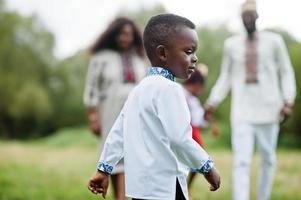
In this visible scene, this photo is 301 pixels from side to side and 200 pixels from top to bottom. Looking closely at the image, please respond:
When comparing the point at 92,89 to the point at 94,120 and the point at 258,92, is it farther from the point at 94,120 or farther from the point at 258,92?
the point at 258,92

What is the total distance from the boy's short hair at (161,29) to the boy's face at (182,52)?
0.03 meters

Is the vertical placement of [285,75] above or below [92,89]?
above

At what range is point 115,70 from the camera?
677cm

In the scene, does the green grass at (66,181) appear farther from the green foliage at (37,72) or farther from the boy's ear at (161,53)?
the green foliage at (37,72)

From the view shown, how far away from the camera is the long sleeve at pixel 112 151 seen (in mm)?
3461

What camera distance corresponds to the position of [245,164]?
6.20 meters

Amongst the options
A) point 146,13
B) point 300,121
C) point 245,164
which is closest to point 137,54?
point 245,164

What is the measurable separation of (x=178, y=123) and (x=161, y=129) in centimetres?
12

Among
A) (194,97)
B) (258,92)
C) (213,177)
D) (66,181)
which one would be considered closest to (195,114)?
(194,97)

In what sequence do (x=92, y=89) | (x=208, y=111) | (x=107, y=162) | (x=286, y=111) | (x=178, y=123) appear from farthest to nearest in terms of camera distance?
(x=92, y=89) → (x=208, y=111) → (x=286, y=111) → (x=107, y=162) → (x=178, y=123)

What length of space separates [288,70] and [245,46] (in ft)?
1.59

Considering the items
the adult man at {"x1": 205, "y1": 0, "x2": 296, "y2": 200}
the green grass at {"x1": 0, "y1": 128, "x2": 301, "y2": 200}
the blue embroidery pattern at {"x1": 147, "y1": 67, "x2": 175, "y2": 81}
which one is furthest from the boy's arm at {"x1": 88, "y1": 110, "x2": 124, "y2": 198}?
the green grass at {"x1": 0, "y1": 128, "x2": 301, "y2": 200}

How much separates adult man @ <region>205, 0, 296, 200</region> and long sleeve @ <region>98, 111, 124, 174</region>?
9.54 ft

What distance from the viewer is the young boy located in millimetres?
3209
